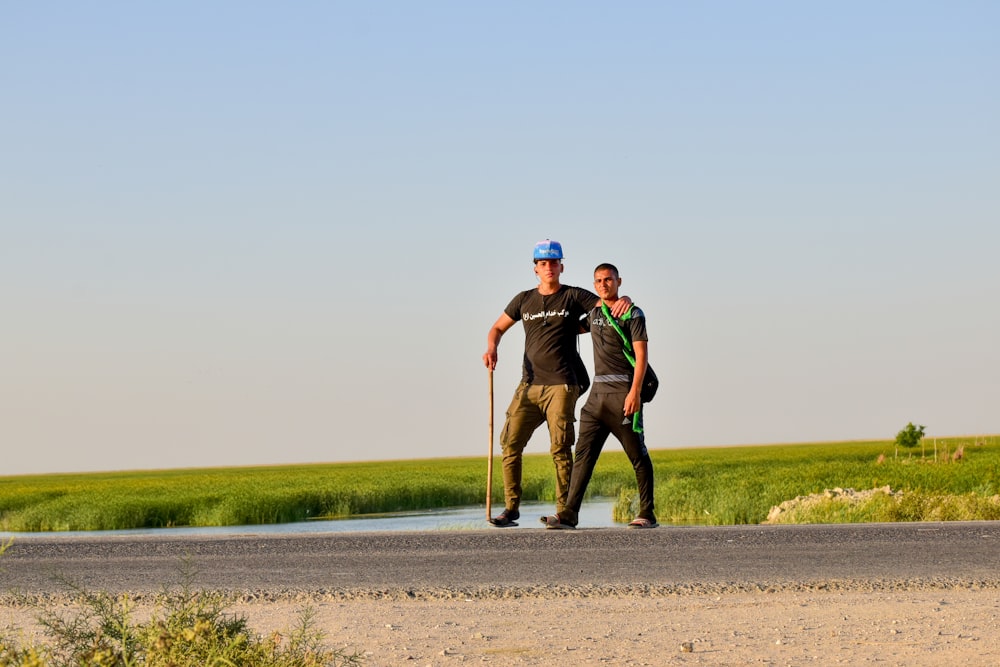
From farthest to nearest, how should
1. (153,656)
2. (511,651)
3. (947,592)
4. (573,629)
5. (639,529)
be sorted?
(639,529)
(947,592)
(573,629)
(511,651)
(153,656)

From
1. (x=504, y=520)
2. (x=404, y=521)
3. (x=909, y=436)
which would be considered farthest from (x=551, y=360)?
(x=909, y=436)

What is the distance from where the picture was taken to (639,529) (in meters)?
9.62

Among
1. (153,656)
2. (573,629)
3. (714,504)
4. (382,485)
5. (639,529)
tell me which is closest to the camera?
(153,656)

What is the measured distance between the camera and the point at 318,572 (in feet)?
26.9

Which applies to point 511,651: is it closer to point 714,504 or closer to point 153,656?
point 153,656

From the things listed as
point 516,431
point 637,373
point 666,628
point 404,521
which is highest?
point 637,373

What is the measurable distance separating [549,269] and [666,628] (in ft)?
13.9

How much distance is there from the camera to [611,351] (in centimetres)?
968

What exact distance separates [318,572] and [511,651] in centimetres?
287

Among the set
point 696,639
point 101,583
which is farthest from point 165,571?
point 696,639

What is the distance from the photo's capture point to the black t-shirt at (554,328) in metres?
9.88

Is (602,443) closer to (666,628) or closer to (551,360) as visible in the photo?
(551,360)

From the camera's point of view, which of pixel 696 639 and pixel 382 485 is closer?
pixel 696 639

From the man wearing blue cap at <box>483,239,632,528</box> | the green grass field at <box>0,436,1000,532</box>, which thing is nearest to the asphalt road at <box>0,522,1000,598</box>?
the man wearing blue cap at <box>483,239,632,528</box>
